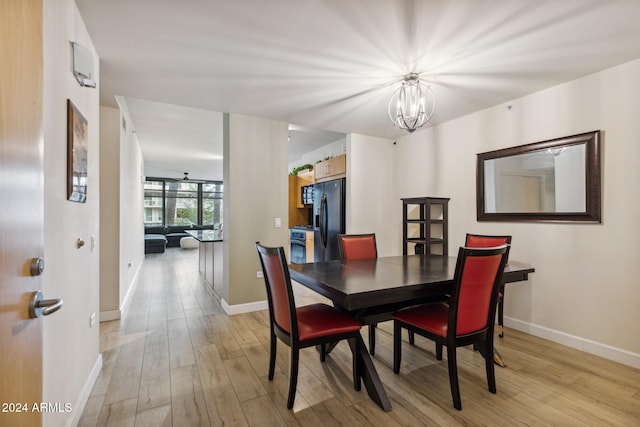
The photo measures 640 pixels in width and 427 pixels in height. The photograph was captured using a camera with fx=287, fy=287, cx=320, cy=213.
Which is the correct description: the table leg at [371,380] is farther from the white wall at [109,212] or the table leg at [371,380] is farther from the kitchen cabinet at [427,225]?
the white wall at [109,212]

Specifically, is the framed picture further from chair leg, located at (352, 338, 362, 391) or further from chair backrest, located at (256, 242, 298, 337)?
chair leg, located at (352, 338, 362, 391)

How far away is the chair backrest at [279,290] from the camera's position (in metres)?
1.79

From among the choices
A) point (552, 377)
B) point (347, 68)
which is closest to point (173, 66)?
point (347, 68)

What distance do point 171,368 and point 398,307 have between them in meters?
1.91

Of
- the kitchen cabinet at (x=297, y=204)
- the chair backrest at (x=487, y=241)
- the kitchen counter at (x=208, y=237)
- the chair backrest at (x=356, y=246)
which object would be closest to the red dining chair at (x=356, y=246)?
the chair backrest at (x=356, y=246)

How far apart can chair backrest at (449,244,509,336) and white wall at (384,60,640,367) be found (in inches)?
56.1

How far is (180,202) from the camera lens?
1119 cm

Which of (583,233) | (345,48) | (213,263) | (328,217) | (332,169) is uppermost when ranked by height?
(345,48)

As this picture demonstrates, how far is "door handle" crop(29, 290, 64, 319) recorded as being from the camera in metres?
0.88

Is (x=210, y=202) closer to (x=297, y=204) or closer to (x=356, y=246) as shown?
(x=297, y=204)

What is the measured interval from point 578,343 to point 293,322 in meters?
2.76

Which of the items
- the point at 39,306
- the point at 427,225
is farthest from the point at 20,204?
the point at 427,225

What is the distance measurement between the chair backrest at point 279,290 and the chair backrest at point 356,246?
3.57ft

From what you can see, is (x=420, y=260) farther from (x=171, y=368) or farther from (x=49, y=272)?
(x=49, y=272)
